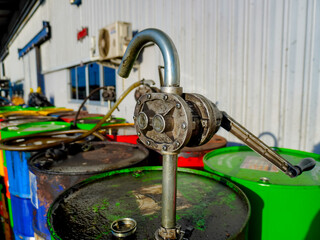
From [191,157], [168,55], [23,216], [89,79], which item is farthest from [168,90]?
[89,79]

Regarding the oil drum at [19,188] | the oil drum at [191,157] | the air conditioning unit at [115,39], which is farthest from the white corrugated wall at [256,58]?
the oil drum at [19,188]

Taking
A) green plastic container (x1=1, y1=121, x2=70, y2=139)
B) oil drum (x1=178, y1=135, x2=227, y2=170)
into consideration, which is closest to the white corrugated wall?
oil drum (x1=178, y1=135, x2=227, y2=170)

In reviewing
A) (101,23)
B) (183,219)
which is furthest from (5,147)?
(101,23)

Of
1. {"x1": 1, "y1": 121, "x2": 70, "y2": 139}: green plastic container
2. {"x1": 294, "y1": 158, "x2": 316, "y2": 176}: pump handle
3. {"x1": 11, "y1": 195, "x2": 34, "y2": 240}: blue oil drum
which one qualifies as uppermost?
{"x1": 294, "y1": 158, "x2": 316, "y2": 176}: pump handle

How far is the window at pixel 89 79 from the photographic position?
5008 millimetres

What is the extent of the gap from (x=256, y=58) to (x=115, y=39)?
2325 millimetres

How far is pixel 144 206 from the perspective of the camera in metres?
1.12

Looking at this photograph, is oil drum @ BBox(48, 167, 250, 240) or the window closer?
oil drum @ BBox(48, 167, 250, 240)

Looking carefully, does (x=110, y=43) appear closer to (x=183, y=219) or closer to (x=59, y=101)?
(x=183, y=219)

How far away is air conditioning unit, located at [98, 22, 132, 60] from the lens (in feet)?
12.1

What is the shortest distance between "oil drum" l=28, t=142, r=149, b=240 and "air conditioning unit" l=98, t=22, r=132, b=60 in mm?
2106

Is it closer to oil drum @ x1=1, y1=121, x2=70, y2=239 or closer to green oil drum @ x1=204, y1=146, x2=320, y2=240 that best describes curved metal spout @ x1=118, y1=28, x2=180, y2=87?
green oil drum @ x1=204, y1=146, x2=320, y2=240

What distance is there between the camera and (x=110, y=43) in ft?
12.8

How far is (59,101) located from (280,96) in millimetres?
7587
